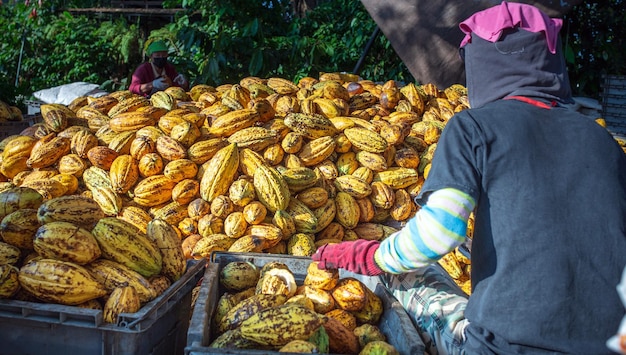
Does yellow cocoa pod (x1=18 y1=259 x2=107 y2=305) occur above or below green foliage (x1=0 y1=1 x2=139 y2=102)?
above

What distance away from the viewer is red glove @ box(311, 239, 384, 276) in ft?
7.05

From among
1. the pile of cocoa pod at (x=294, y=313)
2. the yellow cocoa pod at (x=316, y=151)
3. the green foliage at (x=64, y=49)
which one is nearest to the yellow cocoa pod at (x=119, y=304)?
the pile of cocoa pod at (x=294, y=313)

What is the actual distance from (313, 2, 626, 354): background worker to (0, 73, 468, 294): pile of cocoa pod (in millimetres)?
1854

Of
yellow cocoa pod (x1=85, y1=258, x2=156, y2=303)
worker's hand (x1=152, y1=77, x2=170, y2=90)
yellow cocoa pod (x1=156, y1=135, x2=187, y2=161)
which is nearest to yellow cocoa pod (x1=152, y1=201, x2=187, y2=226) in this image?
yellow cocoa pod (x1=156, y1=135, x2=187, y2=161)

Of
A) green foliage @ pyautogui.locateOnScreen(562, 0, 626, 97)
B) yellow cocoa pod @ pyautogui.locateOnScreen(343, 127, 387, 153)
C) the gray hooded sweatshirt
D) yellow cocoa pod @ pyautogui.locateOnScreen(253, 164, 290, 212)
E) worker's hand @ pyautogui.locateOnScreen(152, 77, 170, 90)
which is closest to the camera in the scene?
the gray hooded sweatshirt

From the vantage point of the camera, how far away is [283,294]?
261 cm

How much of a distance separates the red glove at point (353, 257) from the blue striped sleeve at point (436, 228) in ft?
0.80

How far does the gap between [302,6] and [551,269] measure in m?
12.2

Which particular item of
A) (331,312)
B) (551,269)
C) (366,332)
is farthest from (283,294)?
(551,269)

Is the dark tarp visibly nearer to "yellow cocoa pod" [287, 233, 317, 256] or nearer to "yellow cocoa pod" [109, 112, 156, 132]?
"yellow cocoa pod" [109, 112, 156, 132]

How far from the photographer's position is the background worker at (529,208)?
1717 millimetres

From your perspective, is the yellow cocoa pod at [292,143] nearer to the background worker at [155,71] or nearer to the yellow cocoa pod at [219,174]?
the yellow cocoa pod at [219,174]

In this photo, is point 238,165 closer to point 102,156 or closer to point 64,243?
point 102,156

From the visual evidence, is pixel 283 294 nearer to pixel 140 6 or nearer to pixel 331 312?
pixel 331 312
